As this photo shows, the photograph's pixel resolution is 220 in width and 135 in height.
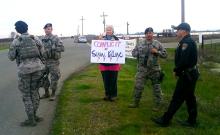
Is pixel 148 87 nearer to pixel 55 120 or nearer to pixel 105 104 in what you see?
pixel 105 104

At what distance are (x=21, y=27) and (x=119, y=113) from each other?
2.55m

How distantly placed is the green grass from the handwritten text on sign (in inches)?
37.2

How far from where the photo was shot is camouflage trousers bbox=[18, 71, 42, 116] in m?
8.23

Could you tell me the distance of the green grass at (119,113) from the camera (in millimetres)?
7625

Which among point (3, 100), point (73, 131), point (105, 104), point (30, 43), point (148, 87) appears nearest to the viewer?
point (73, 131)

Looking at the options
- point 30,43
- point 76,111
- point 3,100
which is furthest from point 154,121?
point 3,100

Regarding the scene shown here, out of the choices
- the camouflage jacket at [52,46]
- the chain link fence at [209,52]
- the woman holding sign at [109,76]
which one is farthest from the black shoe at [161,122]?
the chain link fence at [209,52]

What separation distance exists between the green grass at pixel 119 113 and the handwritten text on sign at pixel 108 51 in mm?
945

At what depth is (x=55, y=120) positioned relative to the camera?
8508 mm

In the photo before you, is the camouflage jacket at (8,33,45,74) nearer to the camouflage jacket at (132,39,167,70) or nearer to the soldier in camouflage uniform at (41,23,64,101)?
the camouflage jacket at (132,39,167,70)

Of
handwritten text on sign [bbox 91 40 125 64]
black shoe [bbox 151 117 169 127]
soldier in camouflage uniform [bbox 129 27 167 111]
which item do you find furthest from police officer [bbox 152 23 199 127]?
handwritten text on sign [bbox 91 40 125 64]

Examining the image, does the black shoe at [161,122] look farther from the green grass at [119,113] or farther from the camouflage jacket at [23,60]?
the camouflage jacket at [23,60]

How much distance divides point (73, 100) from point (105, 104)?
3.07 feet

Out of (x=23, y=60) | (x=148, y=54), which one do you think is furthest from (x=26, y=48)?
(x=148, y=54)
